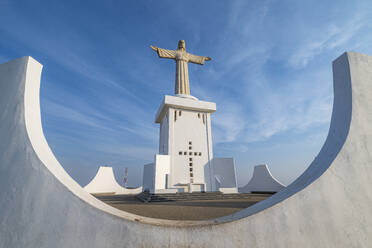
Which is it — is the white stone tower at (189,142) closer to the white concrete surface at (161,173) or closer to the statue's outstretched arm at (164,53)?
the white concrete surface at (161,173)

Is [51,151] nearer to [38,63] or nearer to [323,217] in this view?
[38,63]

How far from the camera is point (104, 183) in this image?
17.1 meters

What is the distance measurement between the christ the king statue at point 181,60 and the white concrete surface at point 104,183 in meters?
11.0

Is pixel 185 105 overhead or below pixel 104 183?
overhead

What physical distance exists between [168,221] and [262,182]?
13264mm

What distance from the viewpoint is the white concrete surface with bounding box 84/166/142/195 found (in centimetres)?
1622

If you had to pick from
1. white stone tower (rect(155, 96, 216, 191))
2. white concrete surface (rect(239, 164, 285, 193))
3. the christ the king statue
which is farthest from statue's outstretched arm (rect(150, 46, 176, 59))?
white concrete surface (rect(239, 164, 285, 193))

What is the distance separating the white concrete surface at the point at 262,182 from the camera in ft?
40.9

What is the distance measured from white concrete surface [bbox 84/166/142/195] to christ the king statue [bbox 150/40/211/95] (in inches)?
434

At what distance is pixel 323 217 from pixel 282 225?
23.3 inches

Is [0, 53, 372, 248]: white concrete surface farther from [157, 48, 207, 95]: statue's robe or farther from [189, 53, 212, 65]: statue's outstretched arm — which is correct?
[189, 53, 212, 65]: statue's outstretched arm

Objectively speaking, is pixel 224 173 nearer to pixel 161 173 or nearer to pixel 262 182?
pixel 262 182

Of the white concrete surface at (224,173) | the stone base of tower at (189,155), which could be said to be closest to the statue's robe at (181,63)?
the stone base of tower at (189,155)

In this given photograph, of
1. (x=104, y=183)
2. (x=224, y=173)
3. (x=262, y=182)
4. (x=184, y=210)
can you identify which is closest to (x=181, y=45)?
(x=224, y=173)
